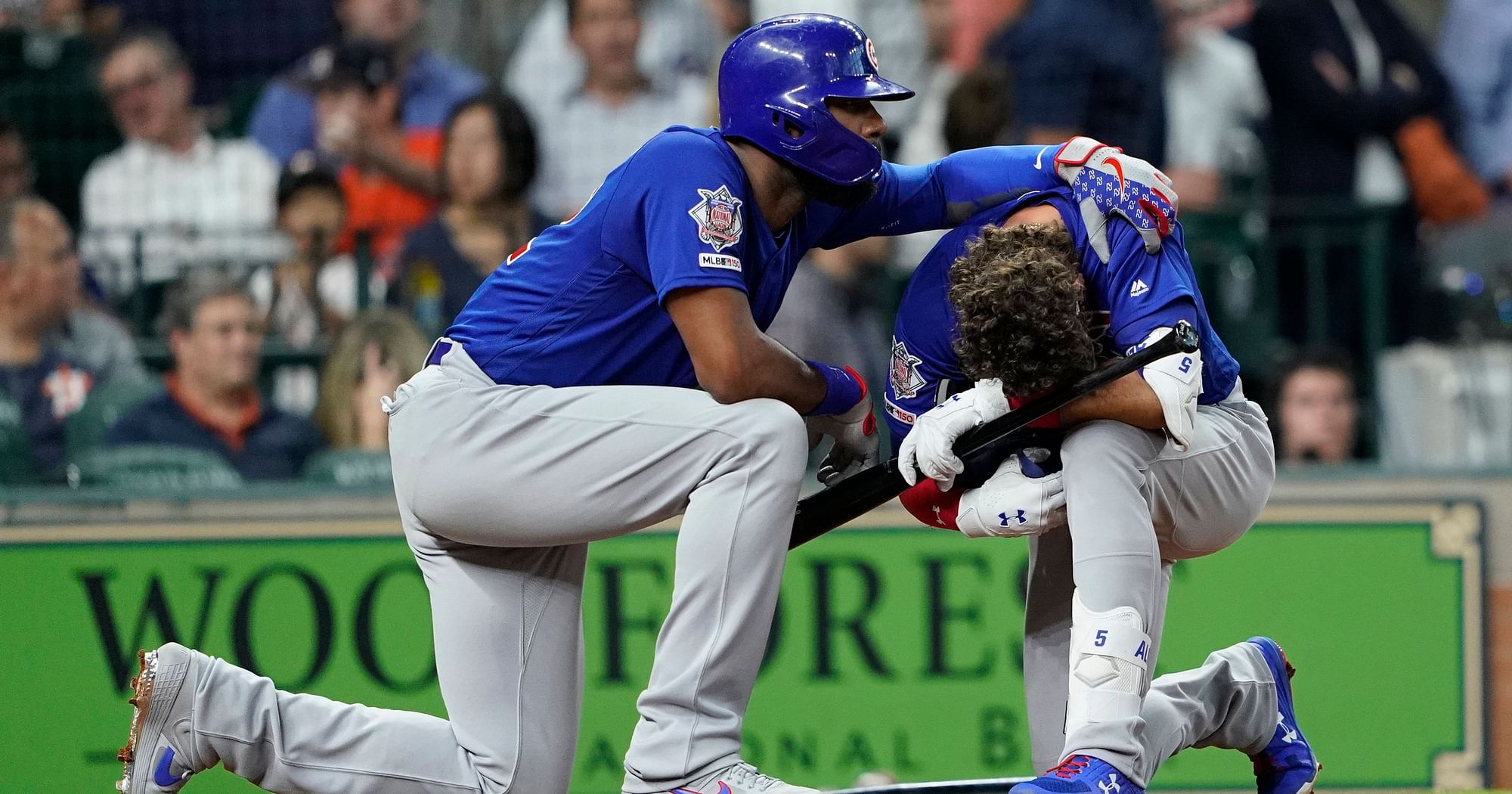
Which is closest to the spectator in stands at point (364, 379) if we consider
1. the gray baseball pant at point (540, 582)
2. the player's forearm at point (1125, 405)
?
the gray baseball pant at point (540, 582)

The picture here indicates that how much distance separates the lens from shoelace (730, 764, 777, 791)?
128 inches

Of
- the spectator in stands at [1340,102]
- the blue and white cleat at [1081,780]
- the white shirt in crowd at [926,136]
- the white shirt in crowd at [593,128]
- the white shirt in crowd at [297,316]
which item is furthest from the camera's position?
the spectator in stands at [1340,102]

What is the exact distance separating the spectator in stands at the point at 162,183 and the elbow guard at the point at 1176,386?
12.8 feet

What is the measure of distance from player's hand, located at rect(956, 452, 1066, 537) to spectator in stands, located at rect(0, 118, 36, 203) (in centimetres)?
467

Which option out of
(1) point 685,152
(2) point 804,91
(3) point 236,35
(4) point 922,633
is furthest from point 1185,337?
(3) point 236,35

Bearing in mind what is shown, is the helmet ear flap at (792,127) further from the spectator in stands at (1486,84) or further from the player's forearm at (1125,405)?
the spectator in stands at (1486,84)

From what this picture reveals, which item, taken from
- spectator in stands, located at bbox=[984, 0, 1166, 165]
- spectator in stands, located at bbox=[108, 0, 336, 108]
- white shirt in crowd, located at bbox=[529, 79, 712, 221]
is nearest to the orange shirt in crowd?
white shirt in crowd, located at bbox=[529, 79, 712, 221]

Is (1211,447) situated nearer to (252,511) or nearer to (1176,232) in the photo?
(1176,232)

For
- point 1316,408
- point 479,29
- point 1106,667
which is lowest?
point 1106,667

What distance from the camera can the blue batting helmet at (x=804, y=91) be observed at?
348 centimetres

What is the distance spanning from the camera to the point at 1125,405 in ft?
11.0

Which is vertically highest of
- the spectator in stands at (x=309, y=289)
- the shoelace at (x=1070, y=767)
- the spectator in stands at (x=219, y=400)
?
the spectator in stands at (x=309, y=289)

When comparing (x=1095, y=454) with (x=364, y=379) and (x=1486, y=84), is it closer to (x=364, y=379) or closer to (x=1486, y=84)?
(x=364, y=379)

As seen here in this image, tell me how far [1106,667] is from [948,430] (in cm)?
53
